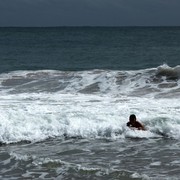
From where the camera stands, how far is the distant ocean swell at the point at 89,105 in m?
13.9

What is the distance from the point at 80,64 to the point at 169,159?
28094 millimetres

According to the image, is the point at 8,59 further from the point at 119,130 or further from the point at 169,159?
the point at 169,159

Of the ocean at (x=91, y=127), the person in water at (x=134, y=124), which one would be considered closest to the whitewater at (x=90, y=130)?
the ocean at (x=91, y=127)

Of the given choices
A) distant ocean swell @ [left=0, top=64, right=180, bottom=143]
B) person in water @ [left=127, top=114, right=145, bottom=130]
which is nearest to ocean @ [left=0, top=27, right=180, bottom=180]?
distant ocean swell @ [left=0, top=64, right=180, bottom=143]

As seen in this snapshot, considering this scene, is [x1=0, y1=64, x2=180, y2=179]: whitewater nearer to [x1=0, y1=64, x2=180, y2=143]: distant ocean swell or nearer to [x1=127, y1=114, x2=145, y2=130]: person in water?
[x1=0, y1=64, x2=180, y2=143]: distant ocean swell

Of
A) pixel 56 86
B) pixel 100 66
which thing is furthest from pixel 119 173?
pixel 100 66

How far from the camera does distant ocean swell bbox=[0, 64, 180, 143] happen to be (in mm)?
13859

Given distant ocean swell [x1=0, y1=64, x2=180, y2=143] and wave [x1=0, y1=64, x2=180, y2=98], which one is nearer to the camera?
distant ocean swell [x1=0, y1=64, x2=180, y2=143]

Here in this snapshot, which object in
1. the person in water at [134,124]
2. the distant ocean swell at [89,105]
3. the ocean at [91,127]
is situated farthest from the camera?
the distant ocean swell at [89,105]

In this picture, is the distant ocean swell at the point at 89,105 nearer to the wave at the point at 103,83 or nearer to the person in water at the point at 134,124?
the wave at the point at 103,83

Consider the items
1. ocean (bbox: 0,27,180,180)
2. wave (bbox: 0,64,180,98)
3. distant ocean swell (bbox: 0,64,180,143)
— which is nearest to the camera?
ocean (bbox: 0,27,180,180)

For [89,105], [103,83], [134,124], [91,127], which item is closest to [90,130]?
[91,127]

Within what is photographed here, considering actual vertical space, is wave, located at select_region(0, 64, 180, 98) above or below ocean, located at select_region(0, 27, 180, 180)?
above

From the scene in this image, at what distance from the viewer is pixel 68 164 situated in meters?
10.3
